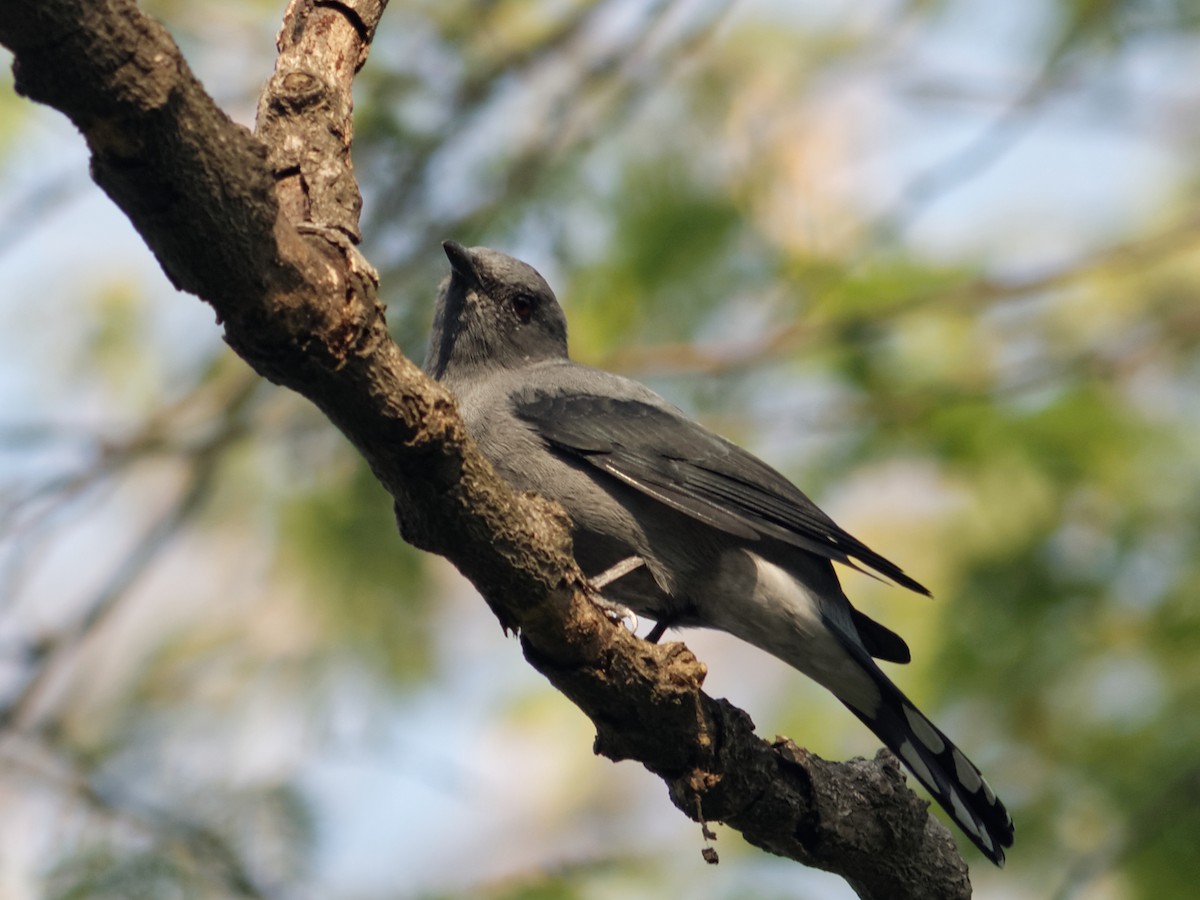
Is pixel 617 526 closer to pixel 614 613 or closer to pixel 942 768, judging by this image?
pixel 614 613

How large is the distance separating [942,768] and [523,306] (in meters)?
2.80

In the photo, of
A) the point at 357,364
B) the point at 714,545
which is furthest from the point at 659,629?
the point at 357,364

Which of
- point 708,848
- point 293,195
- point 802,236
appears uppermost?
point 802,236

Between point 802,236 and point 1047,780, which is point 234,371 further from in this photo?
point 1047,780

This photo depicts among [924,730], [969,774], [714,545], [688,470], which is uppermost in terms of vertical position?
[688,470]

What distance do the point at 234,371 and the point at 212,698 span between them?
1.90m

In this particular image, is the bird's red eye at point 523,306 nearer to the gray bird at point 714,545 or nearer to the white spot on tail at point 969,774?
the gray bird at point 714,545

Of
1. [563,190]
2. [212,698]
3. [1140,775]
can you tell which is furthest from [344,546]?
[1140,775]

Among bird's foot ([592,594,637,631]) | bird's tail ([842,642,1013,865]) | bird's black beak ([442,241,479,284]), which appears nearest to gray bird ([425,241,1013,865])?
bird's tail ([842,642,1013,865])

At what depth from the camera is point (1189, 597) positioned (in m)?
7.16

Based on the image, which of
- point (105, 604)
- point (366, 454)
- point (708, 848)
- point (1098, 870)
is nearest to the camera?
point (366, 454)

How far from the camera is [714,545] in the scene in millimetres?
5109


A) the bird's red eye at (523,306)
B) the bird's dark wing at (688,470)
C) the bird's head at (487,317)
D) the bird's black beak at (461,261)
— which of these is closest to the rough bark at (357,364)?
the bird's dark wing at (688,470)

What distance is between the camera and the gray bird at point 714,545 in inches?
196
